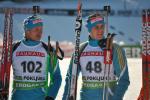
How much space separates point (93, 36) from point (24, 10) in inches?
46.2

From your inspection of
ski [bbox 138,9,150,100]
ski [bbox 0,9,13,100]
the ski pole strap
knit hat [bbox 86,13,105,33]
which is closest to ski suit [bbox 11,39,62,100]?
ski [bbox 0,9,13,100]

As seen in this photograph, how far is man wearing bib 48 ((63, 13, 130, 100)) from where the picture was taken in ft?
15.3

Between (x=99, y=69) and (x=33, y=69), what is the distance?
705 millimetres

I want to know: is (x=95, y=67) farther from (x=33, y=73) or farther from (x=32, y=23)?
(x=32, y=23)

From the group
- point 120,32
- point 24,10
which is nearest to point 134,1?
point 120,32

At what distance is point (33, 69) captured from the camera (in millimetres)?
4836

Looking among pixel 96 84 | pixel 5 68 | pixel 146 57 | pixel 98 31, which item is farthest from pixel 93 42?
pixel 5 68

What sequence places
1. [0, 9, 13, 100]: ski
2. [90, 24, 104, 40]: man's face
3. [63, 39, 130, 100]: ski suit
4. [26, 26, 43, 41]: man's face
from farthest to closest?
[0, 9, 13, 100]: ski, [26, 26, 43, 41]: man's face, [90, 24, 104, 40]: man's face, [63, 39, 130, 100]: ski suit

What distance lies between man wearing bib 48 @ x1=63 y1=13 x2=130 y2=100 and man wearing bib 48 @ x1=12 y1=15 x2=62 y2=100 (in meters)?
0.21

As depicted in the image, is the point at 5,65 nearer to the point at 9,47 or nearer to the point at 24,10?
the point at 9,47

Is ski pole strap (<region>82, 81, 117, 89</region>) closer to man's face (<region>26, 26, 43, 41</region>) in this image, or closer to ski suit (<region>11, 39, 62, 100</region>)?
ski suit (<region>11, 39, 62, 100</region>)

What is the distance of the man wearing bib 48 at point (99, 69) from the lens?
4.65 m

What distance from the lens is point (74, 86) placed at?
4816 millimetres

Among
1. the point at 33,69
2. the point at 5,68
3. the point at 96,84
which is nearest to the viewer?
the point at 96,84
